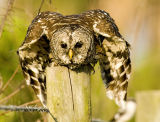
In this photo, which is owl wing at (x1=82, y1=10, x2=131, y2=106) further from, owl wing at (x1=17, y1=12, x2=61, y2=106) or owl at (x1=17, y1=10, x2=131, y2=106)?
owl wing at (x1=17, y1=12, x2=61, y2=106)

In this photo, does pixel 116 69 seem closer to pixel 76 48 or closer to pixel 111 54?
pixel 111 54

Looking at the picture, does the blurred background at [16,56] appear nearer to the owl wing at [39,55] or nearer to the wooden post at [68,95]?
the owl wing at [39,55]

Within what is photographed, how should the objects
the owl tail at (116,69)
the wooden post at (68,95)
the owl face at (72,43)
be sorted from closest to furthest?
the wooden post at (68,95) < the owl face at (72,43) < the owl tail at (116,69)

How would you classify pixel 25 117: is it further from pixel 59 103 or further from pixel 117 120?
pixel 59 103

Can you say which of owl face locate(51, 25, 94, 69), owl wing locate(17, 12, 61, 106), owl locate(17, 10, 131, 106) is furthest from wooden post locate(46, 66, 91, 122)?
owl wing locate(17, 12, 61, 106)

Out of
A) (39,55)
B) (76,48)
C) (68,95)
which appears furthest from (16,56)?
(68,95)

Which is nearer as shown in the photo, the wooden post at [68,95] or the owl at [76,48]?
the wooden post at [68,95]

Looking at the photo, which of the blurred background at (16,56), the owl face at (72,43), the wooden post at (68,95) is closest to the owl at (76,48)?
the owl face at (72,43)

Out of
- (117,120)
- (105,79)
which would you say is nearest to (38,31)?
(105,79)

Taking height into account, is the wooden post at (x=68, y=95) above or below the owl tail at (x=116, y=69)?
above
